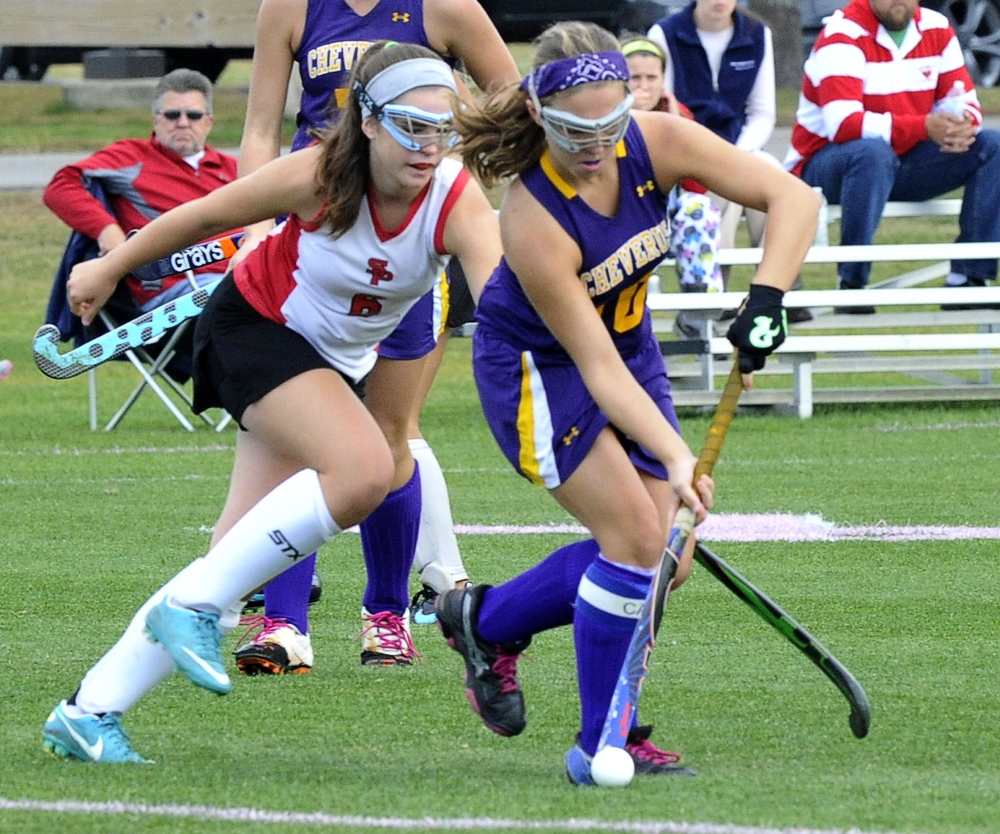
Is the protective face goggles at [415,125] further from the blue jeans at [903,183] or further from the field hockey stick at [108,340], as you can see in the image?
the blue jeans at [903,183]

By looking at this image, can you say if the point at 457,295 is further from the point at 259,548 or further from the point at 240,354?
the point at 259,548

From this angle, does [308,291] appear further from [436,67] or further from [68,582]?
[68,582]

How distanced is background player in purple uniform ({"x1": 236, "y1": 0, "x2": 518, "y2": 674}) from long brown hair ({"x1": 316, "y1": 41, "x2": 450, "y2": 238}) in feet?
2.62

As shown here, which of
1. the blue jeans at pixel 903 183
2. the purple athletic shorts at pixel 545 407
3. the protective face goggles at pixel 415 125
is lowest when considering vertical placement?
the blue jeans at pixel 903 183

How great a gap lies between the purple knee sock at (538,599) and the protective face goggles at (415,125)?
92cm

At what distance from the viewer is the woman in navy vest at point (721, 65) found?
10.6 metres

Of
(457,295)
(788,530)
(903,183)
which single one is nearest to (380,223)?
(457,295)

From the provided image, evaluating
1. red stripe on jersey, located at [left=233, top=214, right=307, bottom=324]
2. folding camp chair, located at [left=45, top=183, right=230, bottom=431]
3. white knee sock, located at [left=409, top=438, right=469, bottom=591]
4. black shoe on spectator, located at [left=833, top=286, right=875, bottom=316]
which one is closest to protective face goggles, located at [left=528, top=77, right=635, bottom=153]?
red stripe on jersey, located at [left=233, top=214, right=307, bottom=324]

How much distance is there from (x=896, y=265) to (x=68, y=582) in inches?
404

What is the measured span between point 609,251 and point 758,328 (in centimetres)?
34

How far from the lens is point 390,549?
5.36 m

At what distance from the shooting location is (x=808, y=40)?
2053 cm

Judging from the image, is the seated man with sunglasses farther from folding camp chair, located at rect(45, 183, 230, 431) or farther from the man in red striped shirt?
the man in red striped shirt

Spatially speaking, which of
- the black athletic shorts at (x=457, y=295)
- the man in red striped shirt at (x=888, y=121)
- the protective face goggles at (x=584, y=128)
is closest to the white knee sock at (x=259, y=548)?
the protective face goggles at (x=584, y=128)
